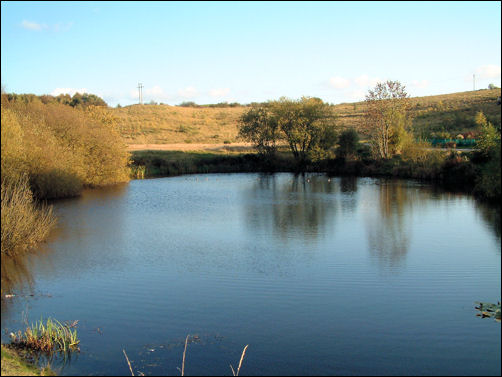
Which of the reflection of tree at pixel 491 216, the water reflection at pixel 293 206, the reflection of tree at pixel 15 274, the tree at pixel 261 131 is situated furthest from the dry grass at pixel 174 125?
the reflection of tree at pixel 15 274

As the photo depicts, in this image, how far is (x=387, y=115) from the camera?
3556 centimetres

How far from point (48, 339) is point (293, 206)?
16699 mm

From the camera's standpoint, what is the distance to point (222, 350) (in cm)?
864

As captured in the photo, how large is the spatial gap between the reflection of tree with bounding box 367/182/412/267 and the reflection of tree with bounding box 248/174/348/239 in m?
1.96

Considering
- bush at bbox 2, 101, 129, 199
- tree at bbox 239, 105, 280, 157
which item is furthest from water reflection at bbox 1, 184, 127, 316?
tree at bbox 239, 105, 280, 157

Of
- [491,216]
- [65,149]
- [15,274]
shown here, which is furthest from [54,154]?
[491,216]

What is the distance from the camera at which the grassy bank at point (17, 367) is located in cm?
664

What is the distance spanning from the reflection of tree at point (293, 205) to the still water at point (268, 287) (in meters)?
0.16

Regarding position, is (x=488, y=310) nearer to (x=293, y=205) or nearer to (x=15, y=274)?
(x=15, y=274)

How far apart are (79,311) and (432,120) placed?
49.9 m

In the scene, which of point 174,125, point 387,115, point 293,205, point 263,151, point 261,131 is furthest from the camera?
point 174,125

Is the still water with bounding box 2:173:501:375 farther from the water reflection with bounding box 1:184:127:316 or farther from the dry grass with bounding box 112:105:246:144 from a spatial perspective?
the dry grass with bounding box 112:105:246:144

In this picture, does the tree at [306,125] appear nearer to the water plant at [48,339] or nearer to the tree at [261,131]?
the tree at [261,131]

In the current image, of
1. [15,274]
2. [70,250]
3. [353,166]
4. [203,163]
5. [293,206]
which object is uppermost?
[203,163]
